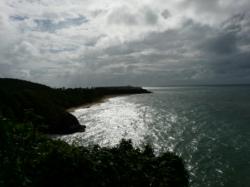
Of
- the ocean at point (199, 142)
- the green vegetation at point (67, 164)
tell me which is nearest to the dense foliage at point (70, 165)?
the green vegetation at point (67, 164)

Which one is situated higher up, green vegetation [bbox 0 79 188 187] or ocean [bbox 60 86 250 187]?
green vegetation [bbox 0 79 188 187]

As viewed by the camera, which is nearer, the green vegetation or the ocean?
the green vegetation

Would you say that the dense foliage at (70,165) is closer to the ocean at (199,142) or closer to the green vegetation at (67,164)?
the green vegetation at (67,164)

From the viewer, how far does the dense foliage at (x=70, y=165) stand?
9211 mm

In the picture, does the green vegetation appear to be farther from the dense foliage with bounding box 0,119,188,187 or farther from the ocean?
the ocean

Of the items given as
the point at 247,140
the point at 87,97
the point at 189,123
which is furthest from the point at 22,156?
the point at 87,97

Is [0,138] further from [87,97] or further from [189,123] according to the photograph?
[87,97]

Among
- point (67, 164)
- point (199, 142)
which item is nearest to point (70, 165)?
point (67, 164)

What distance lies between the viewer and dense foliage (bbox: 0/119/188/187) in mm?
9211

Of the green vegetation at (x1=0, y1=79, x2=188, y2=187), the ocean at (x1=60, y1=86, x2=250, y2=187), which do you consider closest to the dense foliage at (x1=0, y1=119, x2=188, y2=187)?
the green vegetation at (x1=0, y1=79, x2=188, y2=187)

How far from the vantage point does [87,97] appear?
380 ft

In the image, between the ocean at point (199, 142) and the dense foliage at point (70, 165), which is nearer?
the dense foliage at point (70, 165)

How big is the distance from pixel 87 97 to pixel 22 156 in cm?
10635

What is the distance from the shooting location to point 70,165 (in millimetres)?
12484
